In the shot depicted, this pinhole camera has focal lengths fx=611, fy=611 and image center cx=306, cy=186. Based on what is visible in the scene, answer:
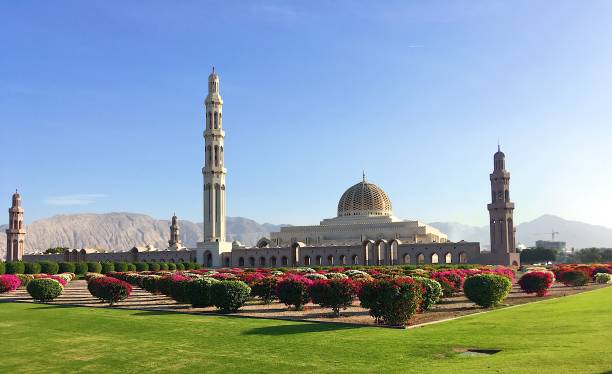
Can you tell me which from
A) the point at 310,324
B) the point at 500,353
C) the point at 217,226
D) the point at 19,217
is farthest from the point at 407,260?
the point at 500,353

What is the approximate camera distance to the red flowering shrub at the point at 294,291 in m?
20.6

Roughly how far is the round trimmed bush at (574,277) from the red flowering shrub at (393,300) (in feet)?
61.1

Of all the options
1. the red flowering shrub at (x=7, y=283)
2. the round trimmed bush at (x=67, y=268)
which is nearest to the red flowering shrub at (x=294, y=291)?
the red flowering shrub at (x=7, y=283)

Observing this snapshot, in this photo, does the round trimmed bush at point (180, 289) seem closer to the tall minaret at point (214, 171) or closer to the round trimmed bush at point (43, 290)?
the round trimmed bush at point (43, 290)

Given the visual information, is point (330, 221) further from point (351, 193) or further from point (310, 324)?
point (310, 324)

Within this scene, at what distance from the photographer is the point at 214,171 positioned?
7425 centimetres

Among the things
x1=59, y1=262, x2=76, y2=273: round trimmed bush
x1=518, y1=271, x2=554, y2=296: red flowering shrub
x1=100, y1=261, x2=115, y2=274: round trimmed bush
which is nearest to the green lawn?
x1=518, y1=271, x2=554, y2=296: red flowering shrub

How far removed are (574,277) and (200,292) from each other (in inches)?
801

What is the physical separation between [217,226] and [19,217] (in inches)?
1159

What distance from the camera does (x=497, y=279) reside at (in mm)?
20562

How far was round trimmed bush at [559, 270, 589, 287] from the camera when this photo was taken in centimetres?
3153

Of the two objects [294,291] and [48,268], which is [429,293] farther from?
[48,268]

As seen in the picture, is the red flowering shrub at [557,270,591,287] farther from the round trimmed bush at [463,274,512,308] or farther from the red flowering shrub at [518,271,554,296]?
the round trimmed bush at [463,274,512,308]

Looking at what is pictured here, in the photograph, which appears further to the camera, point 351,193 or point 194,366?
point 351,193
